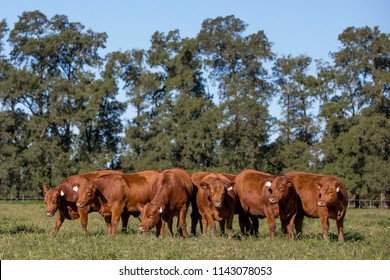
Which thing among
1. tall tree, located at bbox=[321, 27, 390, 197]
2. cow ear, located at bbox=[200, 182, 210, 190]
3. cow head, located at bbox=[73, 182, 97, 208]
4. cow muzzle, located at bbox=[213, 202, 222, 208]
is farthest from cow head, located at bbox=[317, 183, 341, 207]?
tall tree, located at bbox=[321, 27, 390, 197]

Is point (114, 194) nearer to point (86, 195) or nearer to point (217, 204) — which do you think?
point (86, 195)

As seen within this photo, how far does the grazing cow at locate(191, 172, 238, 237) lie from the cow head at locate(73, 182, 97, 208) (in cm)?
278

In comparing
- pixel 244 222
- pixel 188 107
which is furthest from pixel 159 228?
pixel 188 107

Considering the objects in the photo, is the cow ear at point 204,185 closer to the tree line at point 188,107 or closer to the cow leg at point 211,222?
the cow leg at point 211,222

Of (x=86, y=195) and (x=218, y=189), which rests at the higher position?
(x=218, y=189)

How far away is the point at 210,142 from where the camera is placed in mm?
56000

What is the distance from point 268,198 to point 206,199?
5.46 ft

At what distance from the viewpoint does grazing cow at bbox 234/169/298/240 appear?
622 inches

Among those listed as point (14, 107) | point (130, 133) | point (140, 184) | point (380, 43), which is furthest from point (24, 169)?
point (140, 184)

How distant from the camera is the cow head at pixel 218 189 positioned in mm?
15844

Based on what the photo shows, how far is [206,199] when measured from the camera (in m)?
16.8

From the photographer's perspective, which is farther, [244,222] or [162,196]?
[244,222]

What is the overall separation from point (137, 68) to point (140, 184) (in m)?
45.6

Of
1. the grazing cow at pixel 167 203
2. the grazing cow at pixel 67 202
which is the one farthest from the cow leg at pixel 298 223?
the grazing cow at pixel 67 202
